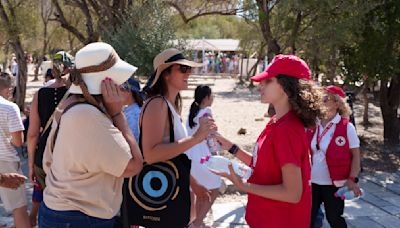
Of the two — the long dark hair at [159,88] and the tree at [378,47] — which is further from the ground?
the tree at [378,47]

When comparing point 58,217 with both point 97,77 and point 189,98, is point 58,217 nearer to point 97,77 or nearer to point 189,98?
point 97,77

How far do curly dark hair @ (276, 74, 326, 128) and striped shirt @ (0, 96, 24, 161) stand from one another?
2796mm

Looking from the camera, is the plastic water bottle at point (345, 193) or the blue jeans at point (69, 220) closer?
the blue jeans at point (69, 220)

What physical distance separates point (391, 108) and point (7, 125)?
7697mm

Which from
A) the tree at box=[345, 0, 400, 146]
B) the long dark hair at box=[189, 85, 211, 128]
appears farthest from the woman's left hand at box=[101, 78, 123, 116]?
the tree at box=[345, 0, 400, 146]

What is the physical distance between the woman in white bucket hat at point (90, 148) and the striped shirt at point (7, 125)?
2.11 m

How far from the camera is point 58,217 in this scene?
7.82 ft

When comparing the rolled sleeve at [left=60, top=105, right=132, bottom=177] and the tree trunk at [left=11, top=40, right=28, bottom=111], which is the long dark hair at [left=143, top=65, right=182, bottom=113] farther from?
the tree trunk at [left=11, top=40, right=28, bottom=111]

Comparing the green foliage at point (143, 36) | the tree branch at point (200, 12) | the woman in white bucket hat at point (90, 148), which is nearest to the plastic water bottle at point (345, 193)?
the woman in white bucket hat at point (90, 148)

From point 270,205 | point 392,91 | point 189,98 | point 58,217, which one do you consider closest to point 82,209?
point 58,217

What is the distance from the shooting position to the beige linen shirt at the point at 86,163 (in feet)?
7.43

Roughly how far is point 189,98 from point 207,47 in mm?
19146

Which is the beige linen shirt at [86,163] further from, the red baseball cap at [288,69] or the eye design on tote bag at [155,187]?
the red baseball cap at [288,69]

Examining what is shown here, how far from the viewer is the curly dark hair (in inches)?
102
